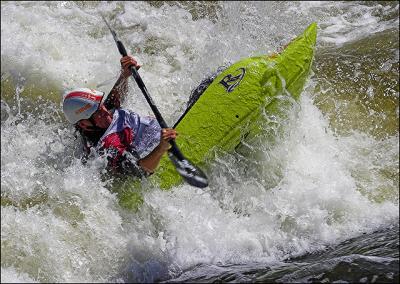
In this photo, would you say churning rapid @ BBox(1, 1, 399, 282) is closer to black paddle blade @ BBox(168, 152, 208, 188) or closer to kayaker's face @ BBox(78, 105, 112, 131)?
kayaker's face @ BBox(78, 105, 112, 131)

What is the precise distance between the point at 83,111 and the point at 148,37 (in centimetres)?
376

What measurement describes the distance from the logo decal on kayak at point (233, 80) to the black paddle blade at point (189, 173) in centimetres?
120

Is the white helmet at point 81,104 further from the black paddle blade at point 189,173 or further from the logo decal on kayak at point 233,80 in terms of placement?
the logo decal on kayak at point 233,80

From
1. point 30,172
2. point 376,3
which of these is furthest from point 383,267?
point 376,3

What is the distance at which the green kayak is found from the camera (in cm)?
492

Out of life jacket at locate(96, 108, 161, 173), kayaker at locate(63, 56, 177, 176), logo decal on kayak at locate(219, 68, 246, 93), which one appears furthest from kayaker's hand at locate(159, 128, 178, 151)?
logo decal on kayak at locate(219, 68, 246, 93)

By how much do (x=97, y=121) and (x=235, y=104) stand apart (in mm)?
1298

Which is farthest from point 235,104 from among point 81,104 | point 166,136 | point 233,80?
point 81,104

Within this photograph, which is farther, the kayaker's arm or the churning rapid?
the kayaker's arm

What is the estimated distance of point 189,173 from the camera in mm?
4082

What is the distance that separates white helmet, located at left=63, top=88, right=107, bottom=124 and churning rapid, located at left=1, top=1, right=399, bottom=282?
1.42 ft

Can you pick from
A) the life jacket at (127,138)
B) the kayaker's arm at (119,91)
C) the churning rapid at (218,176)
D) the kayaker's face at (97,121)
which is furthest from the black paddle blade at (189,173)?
the kayaker's arm at (119,91)

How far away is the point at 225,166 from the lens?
4977mm

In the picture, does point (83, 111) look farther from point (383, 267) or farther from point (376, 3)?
point (376, 3)
